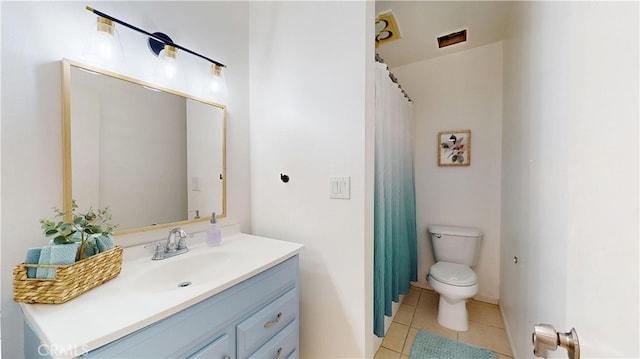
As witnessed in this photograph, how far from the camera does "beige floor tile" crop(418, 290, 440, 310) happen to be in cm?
220

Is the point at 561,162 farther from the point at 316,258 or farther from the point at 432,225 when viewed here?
the point at 432,225

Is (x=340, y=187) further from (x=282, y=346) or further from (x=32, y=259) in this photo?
(x=32, y=259)

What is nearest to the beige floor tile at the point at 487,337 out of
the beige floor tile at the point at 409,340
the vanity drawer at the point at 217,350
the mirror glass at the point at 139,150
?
the beige floor tile at the point at 409,340

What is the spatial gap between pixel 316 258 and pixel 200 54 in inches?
52.0

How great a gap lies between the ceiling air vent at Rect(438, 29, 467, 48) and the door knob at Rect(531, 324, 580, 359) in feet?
7.56

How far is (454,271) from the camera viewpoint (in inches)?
76.8

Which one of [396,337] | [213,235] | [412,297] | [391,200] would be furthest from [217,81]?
[412,297]

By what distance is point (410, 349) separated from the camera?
167 cm

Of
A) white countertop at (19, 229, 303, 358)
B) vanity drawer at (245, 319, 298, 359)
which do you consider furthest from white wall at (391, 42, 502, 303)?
white countertop at (19, 229, 303, 358)

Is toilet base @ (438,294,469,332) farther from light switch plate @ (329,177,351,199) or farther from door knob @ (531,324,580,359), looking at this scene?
door knob @ (531,324,580,359)

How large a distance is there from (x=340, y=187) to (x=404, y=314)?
5.03 feet

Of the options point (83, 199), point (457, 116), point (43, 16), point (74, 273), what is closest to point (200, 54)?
point (43, 16)

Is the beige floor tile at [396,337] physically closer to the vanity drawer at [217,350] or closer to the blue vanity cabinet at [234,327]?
the blue vanity cabinet at [234,327]

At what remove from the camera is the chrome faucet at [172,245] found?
1.10 metres
